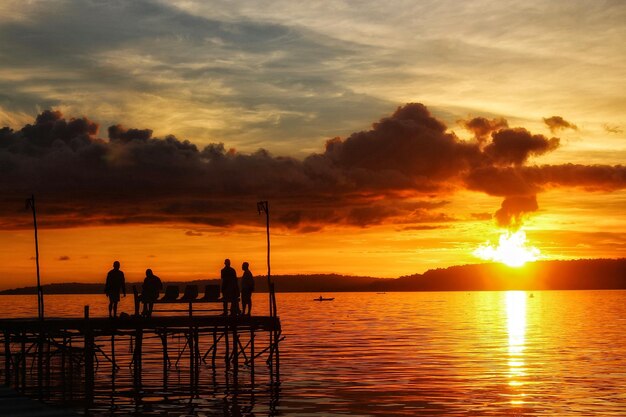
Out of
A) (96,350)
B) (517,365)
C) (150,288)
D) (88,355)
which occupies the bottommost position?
(517,365)

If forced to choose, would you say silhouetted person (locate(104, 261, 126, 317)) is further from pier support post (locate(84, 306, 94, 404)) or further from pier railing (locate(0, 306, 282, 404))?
pier support post (locate(84, 306, 94, 404))

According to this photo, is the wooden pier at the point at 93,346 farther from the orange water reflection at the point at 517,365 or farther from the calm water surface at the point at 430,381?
the orange water reflection at the point at 517,365

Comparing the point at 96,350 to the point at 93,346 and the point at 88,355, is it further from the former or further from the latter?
the point at 88,355

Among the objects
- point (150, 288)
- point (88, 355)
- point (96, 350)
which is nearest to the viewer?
point (88, 355)

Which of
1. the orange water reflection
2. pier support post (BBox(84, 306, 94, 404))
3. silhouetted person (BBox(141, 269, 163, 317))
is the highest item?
silhouetted person (BBox(141, 269, 163, 317))

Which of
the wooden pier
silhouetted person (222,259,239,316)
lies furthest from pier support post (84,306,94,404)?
silhouetted person (222,259,239,316)

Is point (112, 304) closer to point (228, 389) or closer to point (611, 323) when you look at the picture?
point (228, 389)

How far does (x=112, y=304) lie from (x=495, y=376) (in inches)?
865

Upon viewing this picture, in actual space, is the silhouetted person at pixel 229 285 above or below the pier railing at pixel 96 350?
above

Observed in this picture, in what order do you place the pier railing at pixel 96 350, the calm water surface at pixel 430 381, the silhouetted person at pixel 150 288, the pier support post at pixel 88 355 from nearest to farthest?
the calm water surface at pixel 430 381 < the pier support post at pixel 88 355 < the pier railing at pixel 96 350 < the silhouetted person at pixel 150 288

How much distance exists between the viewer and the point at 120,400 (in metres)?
40.0

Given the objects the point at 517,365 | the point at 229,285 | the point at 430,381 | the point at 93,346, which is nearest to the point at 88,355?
the point at 93,346

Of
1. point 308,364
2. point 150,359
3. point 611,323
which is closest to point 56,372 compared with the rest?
point 150,359

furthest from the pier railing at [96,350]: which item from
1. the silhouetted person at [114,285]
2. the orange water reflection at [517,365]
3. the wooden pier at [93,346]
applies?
the orange water reflection at [517,365]
